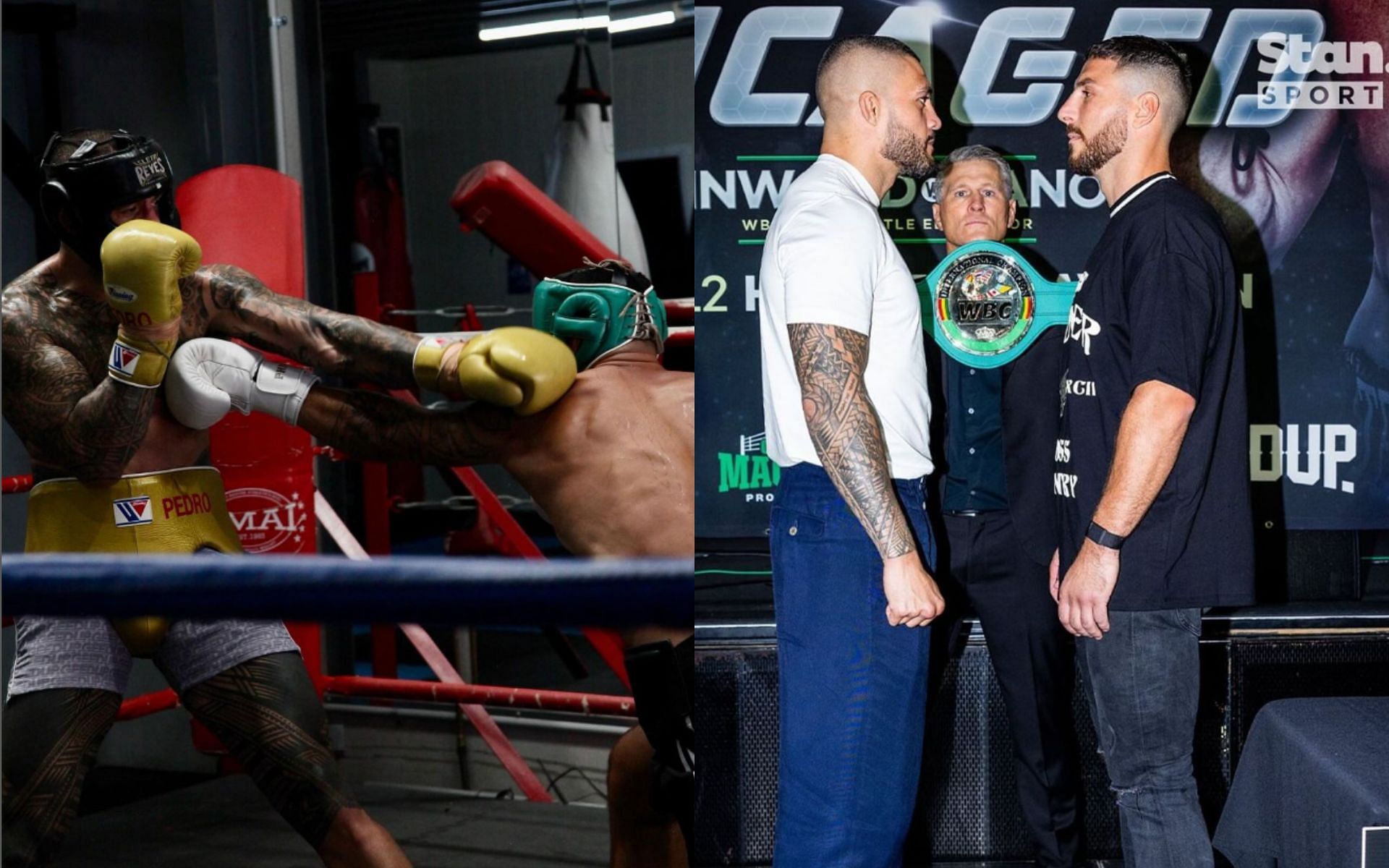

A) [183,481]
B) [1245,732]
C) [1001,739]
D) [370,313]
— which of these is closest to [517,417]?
[370,313]

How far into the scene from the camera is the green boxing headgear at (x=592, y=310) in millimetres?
1594

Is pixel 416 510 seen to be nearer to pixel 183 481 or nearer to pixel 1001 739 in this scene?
pixel 183 481

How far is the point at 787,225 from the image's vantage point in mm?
1768

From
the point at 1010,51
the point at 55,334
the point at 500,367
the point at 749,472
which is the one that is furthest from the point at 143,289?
the point at 1010,51

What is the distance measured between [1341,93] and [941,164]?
73 centimetres

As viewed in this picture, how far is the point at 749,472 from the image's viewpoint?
2348mm

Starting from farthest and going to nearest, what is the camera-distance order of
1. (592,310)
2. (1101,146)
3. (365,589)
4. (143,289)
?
(1101,146) → (592,310) → (143,289) → (365,589)

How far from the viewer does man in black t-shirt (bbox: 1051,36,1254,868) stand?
175 cm

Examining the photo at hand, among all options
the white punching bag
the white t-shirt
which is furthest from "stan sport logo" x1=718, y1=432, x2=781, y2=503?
the white punching bag

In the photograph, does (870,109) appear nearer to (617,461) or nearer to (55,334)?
(617,461)

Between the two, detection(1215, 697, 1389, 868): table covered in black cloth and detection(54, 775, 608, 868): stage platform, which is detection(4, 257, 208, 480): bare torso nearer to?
detection(54, 775, 608, 868): stage platform

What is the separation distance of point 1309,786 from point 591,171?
128 centimetres

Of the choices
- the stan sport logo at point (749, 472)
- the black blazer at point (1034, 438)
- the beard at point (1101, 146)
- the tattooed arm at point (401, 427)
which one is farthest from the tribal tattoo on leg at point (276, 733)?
the beard at point (1101, 146)

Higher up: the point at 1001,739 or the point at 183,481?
the point at 183,481
